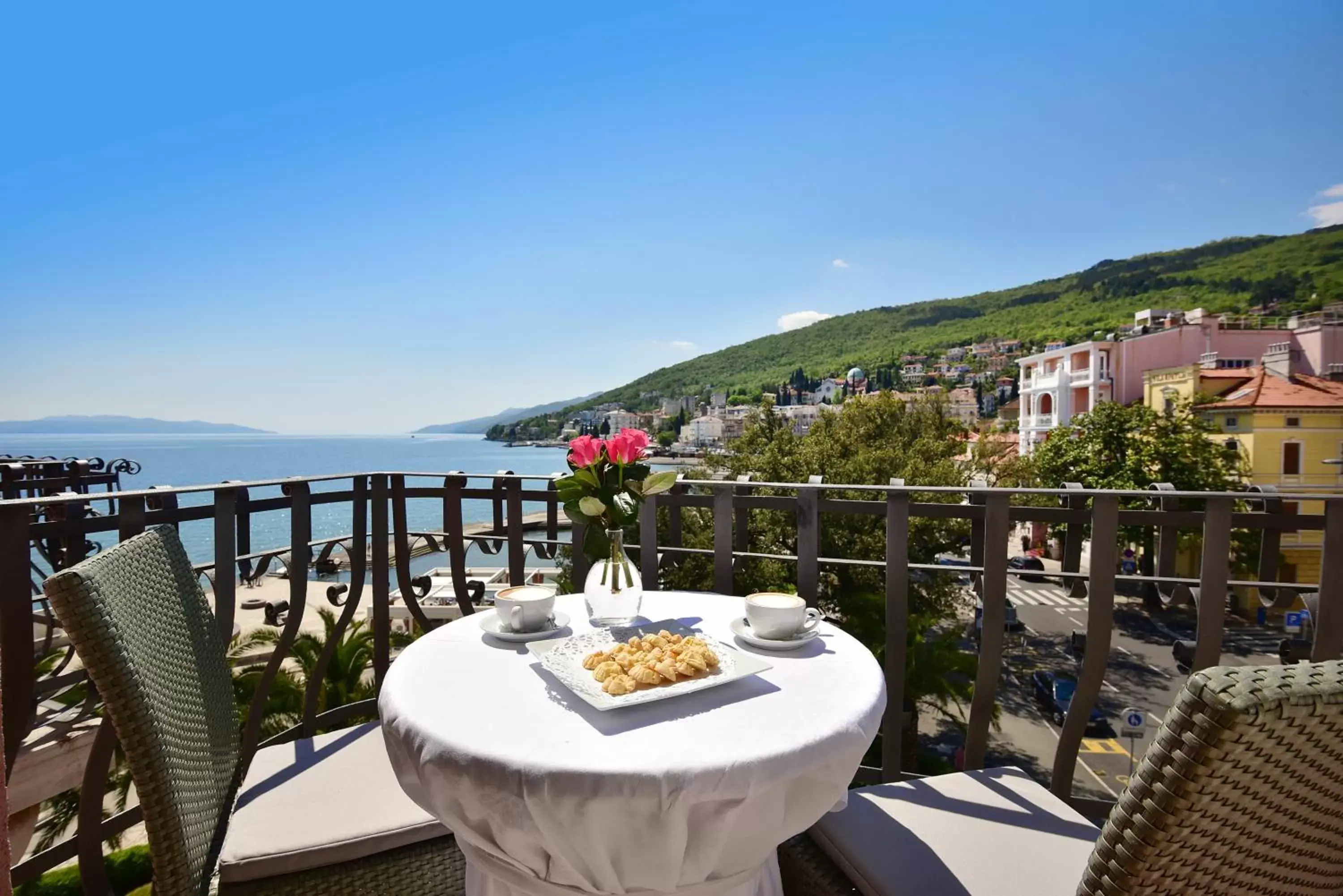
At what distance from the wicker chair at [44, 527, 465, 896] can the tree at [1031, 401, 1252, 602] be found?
65.8 feet

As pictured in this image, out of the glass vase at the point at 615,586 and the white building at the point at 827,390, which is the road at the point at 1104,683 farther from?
the white building at the point at 827,390

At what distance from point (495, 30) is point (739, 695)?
50.4 ft

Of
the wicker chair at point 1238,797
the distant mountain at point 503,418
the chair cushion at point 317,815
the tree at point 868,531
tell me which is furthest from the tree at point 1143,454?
the distant mountain at point 503,418

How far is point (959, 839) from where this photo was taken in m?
1.20

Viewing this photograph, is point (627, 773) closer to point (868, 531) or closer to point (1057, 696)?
point (868, 531)

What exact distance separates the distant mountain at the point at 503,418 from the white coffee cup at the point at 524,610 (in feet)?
166

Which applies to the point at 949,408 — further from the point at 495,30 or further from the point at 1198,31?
the point at 1198,31

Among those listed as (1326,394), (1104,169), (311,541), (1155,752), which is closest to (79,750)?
(311,541)

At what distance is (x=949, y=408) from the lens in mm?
25203

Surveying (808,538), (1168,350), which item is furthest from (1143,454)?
(808,538)

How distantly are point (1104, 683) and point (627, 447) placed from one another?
36.1 ft

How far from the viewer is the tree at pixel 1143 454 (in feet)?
60.9

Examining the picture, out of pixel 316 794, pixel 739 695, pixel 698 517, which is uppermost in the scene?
pixel 739 695

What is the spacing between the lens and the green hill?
1452 inches
